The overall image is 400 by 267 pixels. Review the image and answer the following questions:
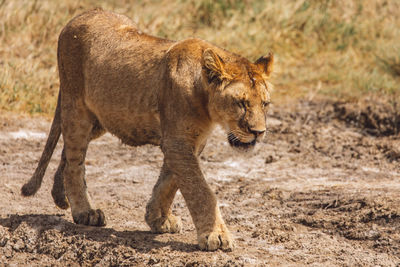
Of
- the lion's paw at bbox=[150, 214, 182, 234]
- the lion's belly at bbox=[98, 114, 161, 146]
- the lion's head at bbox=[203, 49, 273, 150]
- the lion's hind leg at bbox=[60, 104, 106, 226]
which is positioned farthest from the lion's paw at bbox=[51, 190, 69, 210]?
the lion's head at bbox=[203, 49, 273, 150]

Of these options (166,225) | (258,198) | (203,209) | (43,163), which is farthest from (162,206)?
(258,198)

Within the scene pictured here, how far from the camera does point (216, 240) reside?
4.43m

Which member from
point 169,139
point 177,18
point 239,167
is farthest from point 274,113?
point 169,139

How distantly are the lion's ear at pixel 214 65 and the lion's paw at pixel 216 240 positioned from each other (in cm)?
99

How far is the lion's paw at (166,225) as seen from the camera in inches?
200

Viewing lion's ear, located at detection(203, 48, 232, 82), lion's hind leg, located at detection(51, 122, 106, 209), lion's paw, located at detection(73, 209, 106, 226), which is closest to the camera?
lion's ear, located at detection(203, 48, 232, 82)

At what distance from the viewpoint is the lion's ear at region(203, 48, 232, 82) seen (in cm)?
440

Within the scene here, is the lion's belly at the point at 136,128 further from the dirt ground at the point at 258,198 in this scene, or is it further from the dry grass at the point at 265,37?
the dry grass at the point at 265,37

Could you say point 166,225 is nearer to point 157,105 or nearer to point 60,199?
point 157,105

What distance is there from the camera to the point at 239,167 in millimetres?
7387

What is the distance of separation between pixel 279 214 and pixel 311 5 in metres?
7.48

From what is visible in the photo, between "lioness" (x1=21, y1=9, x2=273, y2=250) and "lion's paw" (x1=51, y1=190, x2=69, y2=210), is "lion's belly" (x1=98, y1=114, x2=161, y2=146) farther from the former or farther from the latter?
"lion's paw" (x1=51, y1=190, x2=69, y2=210)

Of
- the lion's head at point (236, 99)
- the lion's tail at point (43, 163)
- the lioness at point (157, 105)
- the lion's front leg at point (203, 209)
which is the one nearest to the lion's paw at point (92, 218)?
the lioness at point (157, 105)

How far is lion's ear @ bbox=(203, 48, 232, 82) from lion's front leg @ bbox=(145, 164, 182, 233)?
959mm
